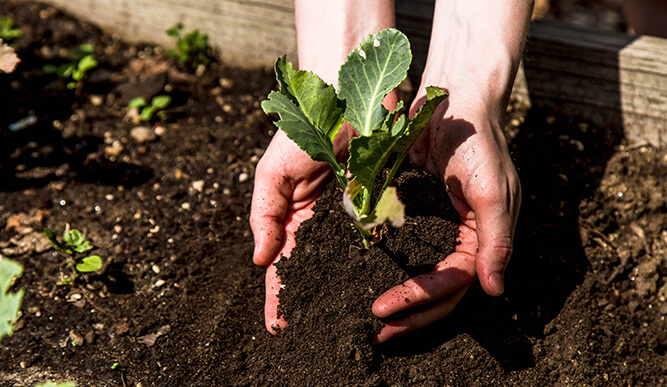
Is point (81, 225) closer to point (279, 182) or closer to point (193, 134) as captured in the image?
point (193, 134)

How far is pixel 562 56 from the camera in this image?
2332 mm

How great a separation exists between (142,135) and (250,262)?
95 cm

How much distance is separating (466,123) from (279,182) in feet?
2.16

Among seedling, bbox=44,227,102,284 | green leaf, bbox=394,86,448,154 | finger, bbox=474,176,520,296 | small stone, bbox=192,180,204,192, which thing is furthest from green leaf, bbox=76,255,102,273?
finger, bbox=474,176,520,296

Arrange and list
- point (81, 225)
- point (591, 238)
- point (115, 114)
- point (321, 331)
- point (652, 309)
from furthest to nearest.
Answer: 1. point (115, 114)
2. point (81, 225)
3. point (591, 238)
4. point (652, 309)
5. point (321, 331)

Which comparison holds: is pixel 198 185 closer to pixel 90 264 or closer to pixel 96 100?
pixel 90 264

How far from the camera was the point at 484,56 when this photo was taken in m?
1.90


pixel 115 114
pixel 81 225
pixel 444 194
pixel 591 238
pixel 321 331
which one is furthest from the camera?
pixel 115 114

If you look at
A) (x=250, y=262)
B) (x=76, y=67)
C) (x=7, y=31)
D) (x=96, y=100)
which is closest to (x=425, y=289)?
(x=250, y=262)

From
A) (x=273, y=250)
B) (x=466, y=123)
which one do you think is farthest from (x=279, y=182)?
(x=466, y=123)

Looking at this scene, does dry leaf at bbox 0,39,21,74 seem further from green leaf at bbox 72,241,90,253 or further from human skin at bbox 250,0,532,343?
human skin at bbox 250,0,532,343

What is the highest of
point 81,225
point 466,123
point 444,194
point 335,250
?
point 466,123

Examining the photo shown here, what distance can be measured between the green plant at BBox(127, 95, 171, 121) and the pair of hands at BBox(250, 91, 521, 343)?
913 mm

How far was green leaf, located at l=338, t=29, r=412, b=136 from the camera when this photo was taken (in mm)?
1539
